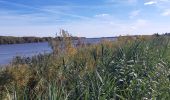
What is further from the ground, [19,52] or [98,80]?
[98,80]

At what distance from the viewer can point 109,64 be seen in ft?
32.8

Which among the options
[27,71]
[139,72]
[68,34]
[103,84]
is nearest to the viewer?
[103,84]

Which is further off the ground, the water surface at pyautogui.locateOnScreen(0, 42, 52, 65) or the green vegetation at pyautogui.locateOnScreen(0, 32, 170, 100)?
the green vegetation at pyautogui.locateOnScreen(0, 32, 170, 100)

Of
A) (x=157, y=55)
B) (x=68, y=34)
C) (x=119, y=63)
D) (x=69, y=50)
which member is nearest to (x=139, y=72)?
(x=119, y=63)

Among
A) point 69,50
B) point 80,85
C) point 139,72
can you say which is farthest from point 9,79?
point 69,50

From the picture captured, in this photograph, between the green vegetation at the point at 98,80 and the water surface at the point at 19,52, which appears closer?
the green vegetation at the point at 98,80

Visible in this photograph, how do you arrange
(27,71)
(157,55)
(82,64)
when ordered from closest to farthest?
(82,64), (27,71), (157,55)

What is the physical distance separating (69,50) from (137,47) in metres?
4.78

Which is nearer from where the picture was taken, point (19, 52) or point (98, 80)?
point (98, 80)

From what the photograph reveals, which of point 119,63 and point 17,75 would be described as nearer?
point 119,63

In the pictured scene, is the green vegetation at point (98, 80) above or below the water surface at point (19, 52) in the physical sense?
above

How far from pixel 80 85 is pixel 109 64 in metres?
2.61

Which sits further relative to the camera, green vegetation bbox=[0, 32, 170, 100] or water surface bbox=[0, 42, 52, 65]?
water surface bbox=[0, 42, 52, 65]

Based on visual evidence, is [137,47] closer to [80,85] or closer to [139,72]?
[139,72]
